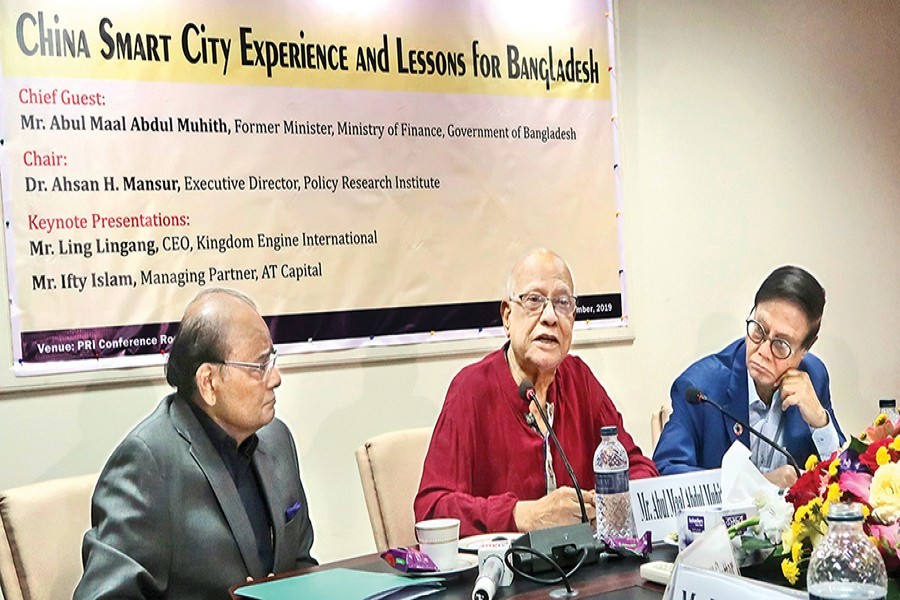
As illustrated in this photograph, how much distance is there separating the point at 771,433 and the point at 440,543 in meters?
1.30

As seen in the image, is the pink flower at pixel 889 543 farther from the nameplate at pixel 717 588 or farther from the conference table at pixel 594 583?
the conference table at pixel 594 583

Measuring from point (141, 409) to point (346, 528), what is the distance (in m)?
0.77

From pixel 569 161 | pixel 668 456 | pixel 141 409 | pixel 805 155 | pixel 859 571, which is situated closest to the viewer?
pixel 859 571

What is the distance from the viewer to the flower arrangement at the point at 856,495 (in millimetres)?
1441

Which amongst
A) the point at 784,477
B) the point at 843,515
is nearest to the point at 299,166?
the point at 784,477

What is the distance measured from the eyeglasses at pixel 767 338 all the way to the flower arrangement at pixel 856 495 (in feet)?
3.96

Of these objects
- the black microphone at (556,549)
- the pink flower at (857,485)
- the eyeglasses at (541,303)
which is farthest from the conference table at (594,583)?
the eyeglasses at (541,303)

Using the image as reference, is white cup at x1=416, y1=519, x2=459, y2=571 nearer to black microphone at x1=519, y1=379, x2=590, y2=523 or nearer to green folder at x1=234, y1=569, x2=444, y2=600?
green folder at x1=234, y1=569, x2=444, y2=600

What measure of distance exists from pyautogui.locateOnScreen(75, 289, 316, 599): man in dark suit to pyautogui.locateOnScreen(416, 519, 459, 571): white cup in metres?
0.41

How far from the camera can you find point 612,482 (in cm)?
219

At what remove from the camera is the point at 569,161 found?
378 cm

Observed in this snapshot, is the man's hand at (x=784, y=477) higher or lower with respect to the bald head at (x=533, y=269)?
lower

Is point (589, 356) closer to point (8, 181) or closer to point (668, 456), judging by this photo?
point (668, 456)

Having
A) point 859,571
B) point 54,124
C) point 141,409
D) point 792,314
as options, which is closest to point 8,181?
point 54,124
